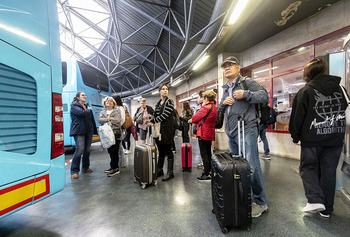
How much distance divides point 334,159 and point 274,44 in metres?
4.60

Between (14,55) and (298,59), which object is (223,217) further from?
(298,59)

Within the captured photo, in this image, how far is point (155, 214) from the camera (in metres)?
1.91

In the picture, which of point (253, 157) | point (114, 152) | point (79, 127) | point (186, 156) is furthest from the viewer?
point (186, 156)

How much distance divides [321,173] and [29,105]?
3032mm

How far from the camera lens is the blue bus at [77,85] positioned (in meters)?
5.14

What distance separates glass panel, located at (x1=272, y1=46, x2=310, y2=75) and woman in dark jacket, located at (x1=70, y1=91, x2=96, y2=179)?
226 inches

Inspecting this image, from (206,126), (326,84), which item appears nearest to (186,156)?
(206,126)

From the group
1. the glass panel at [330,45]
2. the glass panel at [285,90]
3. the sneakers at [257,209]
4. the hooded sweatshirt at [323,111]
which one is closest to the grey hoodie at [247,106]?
the hooded sweatshirt at [323,111]

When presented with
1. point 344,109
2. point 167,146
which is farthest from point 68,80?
point 344,109

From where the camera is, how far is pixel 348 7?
3445 millimetres

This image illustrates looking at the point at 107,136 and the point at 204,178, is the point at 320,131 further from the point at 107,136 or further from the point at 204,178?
the point at 107,136

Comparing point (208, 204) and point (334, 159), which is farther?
point (208, 204)

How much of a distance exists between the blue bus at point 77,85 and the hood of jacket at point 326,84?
19.4 ft

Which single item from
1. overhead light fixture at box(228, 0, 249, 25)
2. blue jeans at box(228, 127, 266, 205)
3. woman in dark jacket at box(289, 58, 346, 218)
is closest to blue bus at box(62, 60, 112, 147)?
overhead light fixture at box(228, 0, 249, 25)
